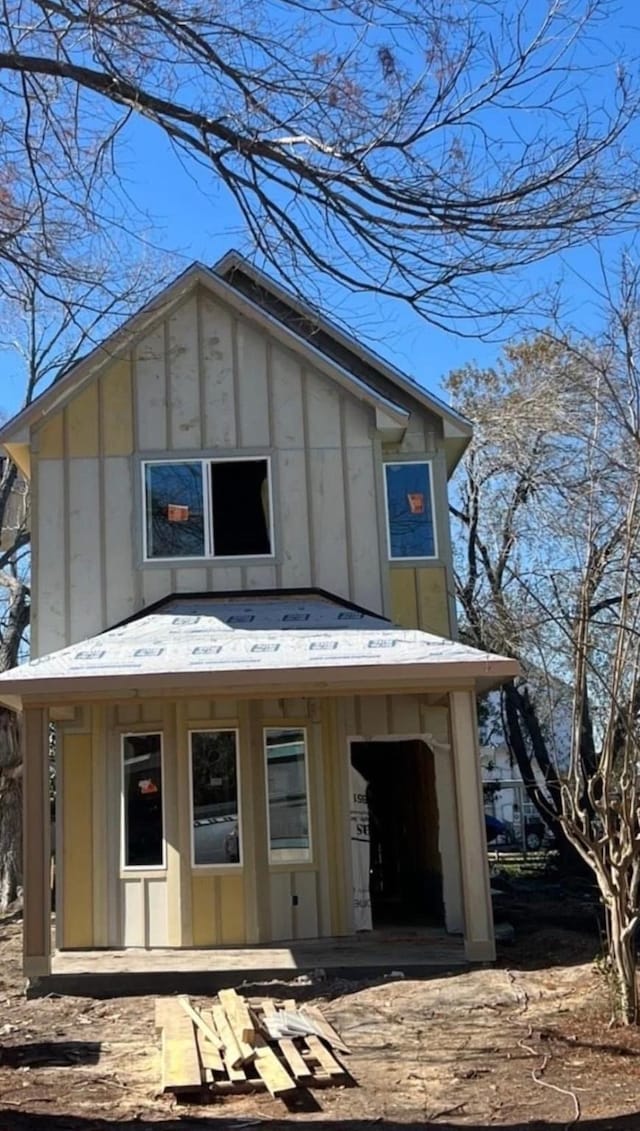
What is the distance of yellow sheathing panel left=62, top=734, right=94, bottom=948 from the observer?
12617mm

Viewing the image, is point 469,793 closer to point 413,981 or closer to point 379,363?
point 413,981

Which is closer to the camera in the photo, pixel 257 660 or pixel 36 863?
pixel 36 863

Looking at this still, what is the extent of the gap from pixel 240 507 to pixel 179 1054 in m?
7.56

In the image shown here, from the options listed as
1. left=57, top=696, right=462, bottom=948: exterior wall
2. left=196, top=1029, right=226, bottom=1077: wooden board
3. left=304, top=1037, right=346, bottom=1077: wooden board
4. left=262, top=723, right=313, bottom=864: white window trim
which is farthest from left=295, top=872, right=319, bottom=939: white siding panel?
left=304, top=1037, right=346, bottom=1077: wooden board

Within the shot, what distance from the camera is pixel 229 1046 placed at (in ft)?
25.5

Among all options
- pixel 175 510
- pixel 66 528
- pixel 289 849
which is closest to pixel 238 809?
pixel 289 849

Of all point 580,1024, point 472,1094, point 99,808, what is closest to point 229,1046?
point 472,1094

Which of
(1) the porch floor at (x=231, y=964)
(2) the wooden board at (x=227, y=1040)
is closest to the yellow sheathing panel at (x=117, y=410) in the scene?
(1) the porch floor at (x=231, y=964)

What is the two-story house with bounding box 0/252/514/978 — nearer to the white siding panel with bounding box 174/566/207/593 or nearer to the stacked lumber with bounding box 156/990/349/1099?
the white siding panel with bounding box 174/566/207/593

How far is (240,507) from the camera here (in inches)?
555

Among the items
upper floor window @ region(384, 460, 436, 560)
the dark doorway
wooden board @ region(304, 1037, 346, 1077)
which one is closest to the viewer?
wooden board @ region(304, 1037, 346, 1077)

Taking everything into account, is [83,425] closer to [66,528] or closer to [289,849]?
[66,528]

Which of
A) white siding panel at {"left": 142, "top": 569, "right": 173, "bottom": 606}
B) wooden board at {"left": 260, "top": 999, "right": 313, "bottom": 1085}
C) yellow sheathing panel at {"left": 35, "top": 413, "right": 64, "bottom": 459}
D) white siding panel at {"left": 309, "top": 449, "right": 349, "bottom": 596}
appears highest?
yellow sheathing panel at {"left": 35, "top": 413, "right": 64, "bottom": 459}

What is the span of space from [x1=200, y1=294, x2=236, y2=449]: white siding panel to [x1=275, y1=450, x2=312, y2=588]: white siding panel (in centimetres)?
75
